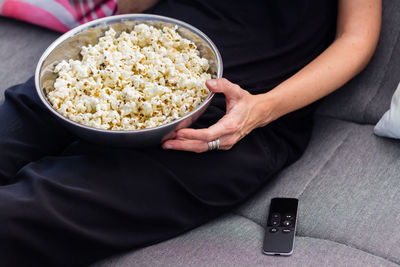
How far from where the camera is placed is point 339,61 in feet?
5.04

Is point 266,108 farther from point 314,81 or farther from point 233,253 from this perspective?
point 233,253

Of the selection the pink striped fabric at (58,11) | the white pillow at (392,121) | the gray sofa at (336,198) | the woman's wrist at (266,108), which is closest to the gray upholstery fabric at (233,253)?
the gray sofa at (336,198)

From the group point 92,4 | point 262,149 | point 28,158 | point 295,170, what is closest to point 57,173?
point 28,158

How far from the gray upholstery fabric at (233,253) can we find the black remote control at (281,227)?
0.06 ft

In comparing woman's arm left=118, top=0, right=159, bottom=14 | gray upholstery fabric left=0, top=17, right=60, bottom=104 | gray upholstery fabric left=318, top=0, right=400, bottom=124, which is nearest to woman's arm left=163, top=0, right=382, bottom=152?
gray upholstery fabric left=318, top=0, right=400, bottom=124

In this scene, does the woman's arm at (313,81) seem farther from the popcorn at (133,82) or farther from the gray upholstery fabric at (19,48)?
the gray upholstery fabric at (19,48)

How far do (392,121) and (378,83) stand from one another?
220mm

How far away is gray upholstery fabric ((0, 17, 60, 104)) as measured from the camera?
1.85m

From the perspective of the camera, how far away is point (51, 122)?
1452mm

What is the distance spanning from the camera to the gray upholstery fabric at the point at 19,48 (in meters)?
1.85

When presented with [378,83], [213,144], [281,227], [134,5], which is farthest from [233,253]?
[134,5]

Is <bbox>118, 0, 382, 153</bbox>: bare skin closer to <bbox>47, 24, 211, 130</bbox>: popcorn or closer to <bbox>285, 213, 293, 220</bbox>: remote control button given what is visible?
<bbox>47, 24, 211, 130</bbox>: popcorn

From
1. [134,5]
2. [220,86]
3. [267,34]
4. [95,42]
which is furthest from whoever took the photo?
[134,5]

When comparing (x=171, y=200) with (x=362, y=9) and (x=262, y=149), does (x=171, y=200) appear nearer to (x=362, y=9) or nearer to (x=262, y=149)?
(x=262, y=149)
